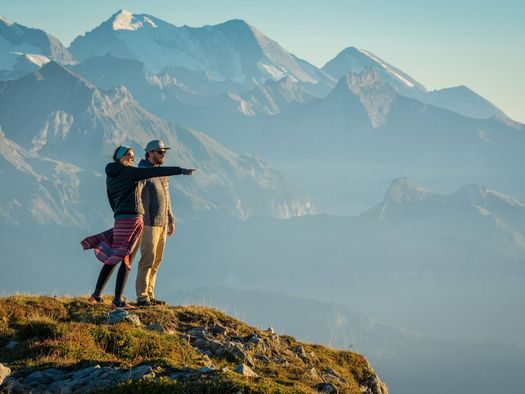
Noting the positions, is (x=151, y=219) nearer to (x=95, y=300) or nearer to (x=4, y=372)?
(x=95, y=300)

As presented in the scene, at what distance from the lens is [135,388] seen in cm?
1031

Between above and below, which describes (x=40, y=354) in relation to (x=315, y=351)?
below

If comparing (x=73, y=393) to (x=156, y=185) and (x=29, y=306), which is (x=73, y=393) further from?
(x=156, y=185)

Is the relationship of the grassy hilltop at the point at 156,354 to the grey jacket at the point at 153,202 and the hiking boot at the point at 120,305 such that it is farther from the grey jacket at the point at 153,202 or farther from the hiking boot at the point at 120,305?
the grey jacket at the point at 153,202

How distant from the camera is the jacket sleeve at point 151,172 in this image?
15500 millimetres

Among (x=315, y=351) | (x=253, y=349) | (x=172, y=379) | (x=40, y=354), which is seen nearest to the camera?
(x=172, y=379)

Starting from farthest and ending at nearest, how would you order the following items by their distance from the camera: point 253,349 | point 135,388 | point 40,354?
point 253,349 → point 40,354 → point 135,388

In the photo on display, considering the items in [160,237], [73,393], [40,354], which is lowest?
[73,393]

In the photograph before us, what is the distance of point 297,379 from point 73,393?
4.84 meters

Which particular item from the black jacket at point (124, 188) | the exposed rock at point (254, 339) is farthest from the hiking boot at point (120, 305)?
the exposed rock at point (254, 339)

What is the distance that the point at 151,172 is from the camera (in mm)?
15742

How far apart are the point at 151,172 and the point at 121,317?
3.16 metres

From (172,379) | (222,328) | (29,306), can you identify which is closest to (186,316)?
→ (222,328)

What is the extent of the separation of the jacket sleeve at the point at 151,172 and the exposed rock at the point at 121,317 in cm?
296
